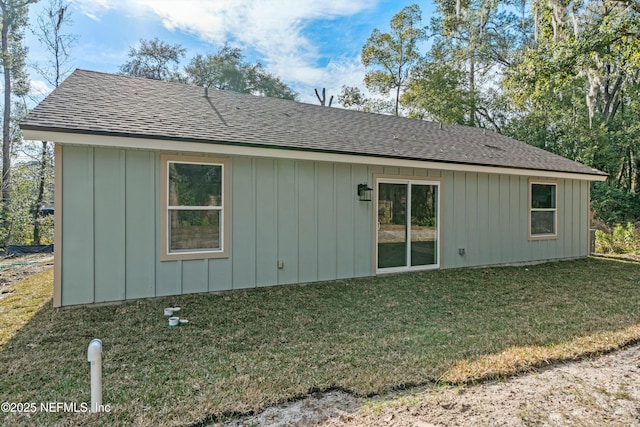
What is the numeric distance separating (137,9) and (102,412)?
17440 mm

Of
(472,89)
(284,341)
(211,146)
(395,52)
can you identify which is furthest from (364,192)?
(395,52)

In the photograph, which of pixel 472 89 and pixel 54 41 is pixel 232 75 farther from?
pixel 472 89

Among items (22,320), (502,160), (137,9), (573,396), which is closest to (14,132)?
(137,9)

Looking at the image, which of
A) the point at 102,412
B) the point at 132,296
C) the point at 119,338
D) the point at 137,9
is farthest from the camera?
the point at 137,9

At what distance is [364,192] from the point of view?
6.75 meters

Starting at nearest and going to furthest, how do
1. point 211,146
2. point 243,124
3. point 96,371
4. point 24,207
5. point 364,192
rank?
point 96,371 < point 211,146 < point 243,124 < point 364,192 < point 24,207

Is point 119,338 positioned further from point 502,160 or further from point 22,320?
point 502,160

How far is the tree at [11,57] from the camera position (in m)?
13.9

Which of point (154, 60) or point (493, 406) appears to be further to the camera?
point (154, 60)

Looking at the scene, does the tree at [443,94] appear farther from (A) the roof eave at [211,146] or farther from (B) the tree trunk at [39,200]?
(B) the tree trunk at [39,200]

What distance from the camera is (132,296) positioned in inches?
200

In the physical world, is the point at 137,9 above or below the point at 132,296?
above

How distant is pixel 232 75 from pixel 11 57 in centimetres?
1129

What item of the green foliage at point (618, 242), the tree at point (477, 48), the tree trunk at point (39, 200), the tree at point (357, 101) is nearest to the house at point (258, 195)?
the green foliage at point (618, 242)
